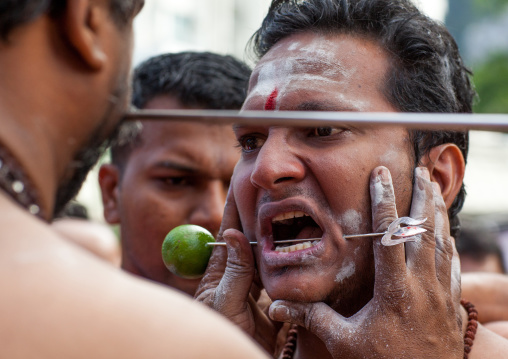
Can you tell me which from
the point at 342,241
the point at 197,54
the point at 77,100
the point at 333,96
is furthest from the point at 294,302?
the point at 197,54

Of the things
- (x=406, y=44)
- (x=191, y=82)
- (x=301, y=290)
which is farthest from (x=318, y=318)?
(x=191, y=82)

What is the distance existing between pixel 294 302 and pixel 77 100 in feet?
4.39

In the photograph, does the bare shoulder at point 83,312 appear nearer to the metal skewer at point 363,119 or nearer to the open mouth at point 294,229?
the metal skewer at point 363,119

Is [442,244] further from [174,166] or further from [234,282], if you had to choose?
[174,166]

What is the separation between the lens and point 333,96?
9.13ft

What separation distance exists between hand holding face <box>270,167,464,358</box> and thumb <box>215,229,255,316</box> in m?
0.33

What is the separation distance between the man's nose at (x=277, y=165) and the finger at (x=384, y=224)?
0.32 meters

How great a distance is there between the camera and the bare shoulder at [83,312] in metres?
1.31

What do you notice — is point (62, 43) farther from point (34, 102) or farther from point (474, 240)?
point (474, 240)

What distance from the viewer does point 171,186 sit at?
3947 mm

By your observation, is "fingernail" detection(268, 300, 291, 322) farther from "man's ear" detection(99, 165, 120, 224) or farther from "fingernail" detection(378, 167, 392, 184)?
"man's ear" detection(99, 165, 120, 224)

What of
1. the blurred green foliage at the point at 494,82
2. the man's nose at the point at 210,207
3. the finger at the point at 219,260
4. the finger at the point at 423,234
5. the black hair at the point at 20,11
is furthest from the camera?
the blurred green foliage at the point at 494,82

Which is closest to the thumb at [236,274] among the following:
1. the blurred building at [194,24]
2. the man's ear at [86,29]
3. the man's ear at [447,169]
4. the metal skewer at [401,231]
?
the metal skewer at [401,231]

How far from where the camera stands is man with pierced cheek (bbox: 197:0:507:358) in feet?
8.34
